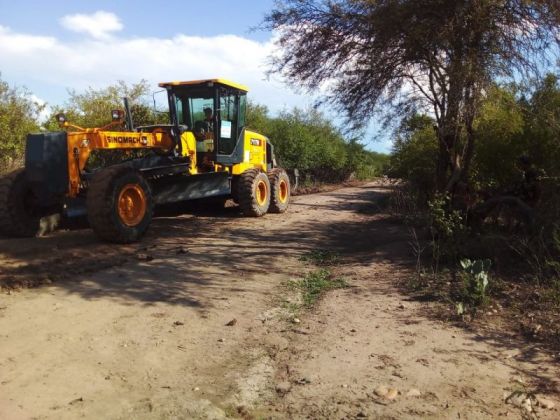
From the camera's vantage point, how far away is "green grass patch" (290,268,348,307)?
6.72 metres

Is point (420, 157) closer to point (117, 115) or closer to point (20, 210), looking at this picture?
point (117, 115)

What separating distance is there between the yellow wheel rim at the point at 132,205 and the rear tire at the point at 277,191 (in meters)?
5.53

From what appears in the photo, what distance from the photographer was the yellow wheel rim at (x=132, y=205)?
9.12 m

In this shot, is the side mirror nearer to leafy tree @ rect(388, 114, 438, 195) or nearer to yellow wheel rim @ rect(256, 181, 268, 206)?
yellow wheel rim @ rect(256, 181, 268, 206)

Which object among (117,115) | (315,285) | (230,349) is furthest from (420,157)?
(230,349)

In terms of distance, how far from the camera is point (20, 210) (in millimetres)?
9328

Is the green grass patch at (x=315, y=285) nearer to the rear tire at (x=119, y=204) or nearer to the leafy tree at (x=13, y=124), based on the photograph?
the rear tire at (x=119, y=204)

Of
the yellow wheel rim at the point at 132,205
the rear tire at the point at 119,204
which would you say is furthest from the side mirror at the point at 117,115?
the yellow wheel rim at the point at 132,205

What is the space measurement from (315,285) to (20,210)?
5.36m

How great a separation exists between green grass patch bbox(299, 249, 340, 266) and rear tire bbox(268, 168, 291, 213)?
16.9ft

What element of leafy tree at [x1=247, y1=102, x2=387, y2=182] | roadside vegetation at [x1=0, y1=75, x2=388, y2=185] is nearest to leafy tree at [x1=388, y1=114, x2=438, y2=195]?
roadside vegetation at [x1=0, y1=75, x2=388, y2=185]

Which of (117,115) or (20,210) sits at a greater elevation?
(117,115)

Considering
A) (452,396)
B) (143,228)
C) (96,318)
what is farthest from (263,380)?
(143,228)

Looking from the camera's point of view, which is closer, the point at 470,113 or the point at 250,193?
the point at 470,113
